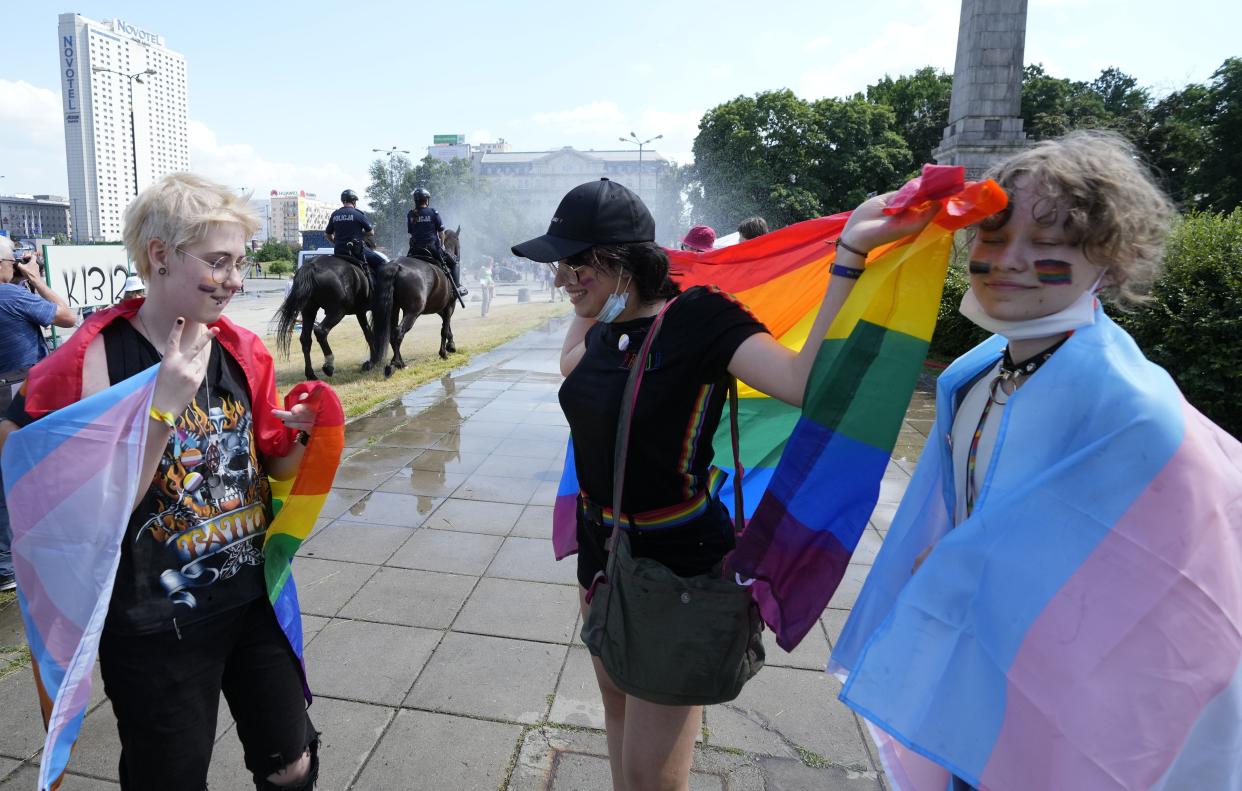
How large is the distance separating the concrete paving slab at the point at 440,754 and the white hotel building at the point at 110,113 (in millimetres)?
58863

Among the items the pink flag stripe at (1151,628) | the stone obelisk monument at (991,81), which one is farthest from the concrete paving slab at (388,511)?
the stone obelisk monument at (991,81)

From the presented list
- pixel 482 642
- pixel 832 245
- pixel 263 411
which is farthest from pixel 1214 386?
pixel 263 411

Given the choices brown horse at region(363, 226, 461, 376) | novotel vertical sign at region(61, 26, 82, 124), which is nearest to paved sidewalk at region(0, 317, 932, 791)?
brown horse at region(363, 226, 461, 376)

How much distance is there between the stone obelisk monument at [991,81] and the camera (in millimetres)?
18109

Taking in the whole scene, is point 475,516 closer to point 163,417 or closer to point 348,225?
point 163,417

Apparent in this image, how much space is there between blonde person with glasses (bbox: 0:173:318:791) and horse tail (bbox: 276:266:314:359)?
890 centimetres

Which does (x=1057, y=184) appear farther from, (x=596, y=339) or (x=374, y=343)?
(x=374, y=343)

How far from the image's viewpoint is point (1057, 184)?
1.37 meters

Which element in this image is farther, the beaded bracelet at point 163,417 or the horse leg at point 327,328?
the horse leg at point 327,328

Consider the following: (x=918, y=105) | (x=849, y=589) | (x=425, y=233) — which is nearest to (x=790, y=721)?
(x=849, y=589)

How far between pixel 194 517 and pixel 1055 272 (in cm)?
202

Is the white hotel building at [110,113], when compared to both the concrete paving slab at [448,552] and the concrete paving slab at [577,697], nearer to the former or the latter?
the concrete paving slab at [448,552]

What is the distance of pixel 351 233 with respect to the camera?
10984mm

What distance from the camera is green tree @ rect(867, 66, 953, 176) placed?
47562 millimetres
